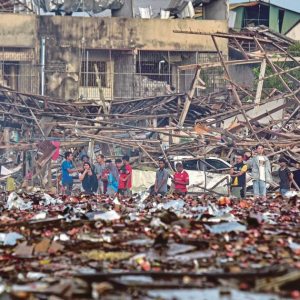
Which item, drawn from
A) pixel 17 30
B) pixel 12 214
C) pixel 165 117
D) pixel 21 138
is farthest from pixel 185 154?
pixel 17 30

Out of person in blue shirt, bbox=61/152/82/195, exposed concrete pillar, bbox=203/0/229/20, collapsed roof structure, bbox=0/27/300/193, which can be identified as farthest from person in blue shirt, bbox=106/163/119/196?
exposed concrete pillar, bbox=203/0/229/20

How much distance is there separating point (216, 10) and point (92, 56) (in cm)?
777

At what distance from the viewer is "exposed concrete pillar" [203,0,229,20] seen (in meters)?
42.7

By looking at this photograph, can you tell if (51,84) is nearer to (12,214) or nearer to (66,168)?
(66,168)

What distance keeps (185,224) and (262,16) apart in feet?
134

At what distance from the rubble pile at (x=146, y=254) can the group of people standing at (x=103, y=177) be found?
8.83 meters

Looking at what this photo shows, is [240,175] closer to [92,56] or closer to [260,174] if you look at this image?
[260,174]

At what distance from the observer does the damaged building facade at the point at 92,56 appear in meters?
39.4

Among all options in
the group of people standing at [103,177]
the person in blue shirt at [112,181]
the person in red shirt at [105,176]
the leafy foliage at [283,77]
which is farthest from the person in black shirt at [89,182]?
the leafy foliage at [283,77]

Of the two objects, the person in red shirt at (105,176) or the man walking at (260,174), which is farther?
the person in red shirt at (105,176)

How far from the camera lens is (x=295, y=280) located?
6527 mm

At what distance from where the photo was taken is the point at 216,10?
1703 inches

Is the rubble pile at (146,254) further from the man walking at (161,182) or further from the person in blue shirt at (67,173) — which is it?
the person in blue shirt at (67,173)

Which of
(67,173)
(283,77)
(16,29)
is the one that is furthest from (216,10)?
(67,173)
